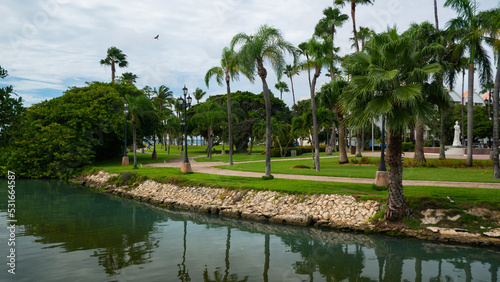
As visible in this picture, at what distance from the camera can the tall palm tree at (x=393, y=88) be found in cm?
1121

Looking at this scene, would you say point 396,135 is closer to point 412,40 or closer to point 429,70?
point 429,70

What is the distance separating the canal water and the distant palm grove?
111 inches

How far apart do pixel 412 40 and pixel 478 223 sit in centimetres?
681

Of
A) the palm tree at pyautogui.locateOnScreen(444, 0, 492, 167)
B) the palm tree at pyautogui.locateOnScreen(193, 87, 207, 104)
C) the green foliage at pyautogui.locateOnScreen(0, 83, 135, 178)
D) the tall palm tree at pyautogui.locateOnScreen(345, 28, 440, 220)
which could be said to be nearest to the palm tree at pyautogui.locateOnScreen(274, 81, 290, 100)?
the palm tree at pyautogui.locateOnScreen(193, 87, 207, 104)

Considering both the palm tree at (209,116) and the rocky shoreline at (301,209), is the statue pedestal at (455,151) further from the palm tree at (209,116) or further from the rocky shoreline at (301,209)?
the rocky shoreline at (301,209)

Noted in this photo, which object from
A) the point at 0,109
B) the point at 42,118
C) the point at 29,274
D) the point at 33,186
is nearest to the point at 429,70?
the point at 0,109

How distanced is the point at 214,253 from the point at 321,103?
1997 cm

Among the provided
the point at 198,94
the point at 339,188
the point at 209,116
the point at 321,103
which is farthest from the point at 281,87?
the point at 339,188

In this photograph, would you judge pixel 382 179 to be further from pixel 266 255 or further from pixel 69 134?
pixel 69 134

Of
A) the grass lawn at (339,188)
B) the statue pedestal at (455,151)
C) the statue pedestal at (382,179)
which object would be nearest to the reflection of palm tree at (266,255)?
the grass lawn at (339,188)

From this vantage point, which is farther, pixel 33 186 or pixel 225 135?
pixel 225 135

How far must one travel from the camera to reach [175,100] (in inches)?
2987

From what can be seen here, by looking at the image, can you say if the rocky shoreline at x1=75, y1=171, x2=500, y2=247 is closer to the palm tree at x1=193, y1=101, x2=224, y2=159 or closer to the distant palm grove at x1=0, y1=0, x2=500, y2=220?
the distant palm grove at x1=0, y1=0, x2=500, y2=220

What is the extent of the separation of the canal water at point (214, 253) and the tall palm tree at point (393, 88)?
278cm
